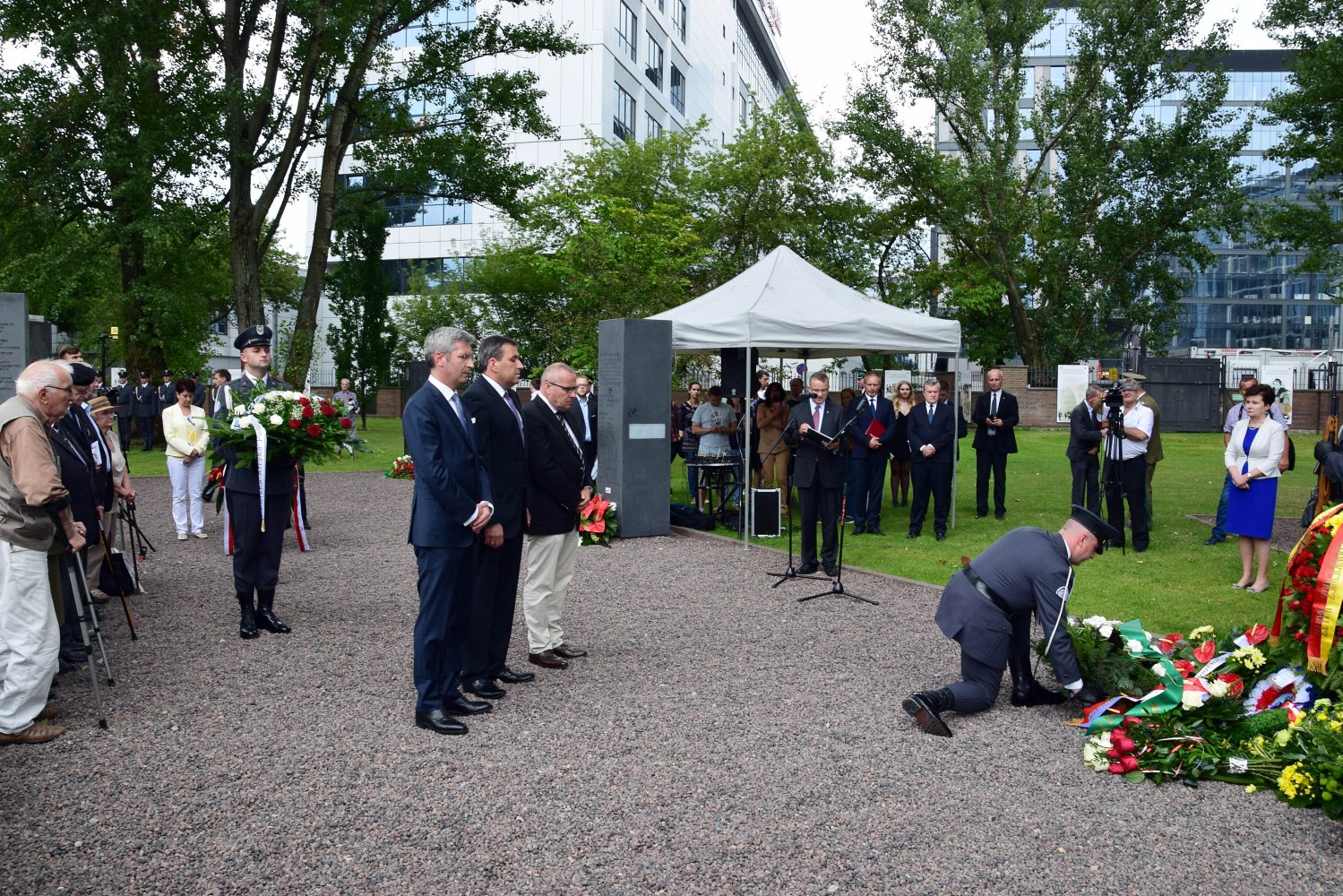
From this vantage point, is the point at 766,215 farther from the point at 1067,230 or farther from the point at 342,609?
the point at 342,609

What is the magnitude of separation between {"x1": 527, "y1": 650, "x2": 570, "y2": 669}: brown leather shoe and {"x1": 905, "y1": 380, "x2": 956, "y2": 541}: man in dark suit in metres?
7.10

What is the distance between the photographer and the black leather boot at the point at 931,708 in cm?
565

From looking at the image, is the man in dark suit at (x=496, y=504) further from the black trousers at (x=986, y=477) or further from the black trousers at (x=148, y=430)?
the black trousers at (x=148, y=430)

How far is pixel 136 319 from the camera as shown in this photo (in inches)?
1144

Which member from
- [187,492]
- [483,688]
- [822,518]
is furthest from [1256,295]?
[483,688]

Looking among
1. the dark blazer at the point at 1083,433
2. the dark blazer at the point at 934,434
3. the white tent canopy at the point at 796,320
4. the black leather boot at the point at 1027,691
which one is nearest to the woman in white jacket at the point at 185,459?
the white tent canopy at the point at 796,320

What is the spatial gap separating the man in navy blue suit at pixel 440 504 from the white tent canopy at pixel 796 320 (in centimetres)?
699

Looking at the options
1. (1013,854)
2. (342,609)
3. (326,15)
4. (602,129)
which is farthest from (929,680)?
(602,129)

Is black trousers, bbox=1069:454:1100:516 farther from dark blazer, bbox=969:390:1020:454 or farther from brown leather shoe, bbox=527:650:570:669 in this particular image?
brown leather shoe, bbox=527:650:570:669

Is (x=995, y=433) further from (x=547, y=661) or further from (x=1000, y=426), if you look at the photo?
(x=547, y=661)

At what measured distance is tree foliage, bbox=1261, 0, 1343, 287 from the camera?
2066cm

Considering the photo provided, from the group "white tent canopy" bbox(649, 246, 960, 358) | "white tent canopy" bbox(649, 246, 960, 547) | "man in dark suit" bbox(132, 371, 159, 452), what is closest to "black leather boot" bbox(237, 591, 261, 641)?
"white tent canopy" bbox(649, 246, 960, 547)

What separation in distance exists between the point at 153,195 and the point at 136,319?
7.45 meters

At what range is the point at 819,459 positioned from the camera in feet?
33.2
